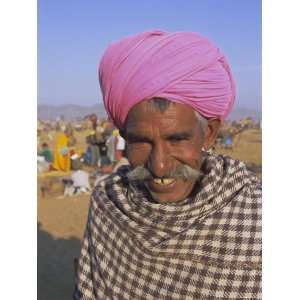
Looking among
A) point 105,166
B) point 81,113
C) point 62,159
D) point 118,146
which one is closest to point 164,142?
point 118,146

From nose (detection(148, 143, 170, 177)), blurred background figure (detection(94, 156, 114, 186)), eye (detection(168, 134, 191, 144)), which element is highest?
eye (detection(168, 134, 191, 144))

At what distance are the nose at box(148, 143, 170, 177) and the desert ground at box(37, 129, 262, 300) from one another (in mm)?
871

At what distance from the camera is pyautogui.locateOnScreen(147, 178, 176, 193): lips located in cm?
149

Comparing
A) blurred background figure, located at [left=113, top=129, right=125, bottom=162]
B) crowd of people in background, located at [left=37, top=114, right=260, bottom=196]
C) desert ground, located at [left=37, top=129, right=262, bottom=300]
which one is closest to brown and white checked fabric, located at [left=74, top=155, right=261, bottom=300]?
desert ground, located at [left=37, top=129, right=262, bottom=300]

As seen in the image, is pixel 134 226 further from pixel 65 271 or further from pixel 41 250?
pixel 41 250

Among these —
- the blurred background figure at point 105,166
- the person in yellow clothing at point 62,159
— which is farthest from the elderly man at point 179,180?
the person in yellow clothing at point 62,159

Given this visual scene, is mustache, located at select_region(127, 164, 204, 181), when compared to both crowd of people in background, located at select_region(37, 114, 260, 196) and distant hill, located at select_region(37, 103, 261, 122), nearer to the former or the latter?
distant hill, located at select_region(37, 103, 261, 122)

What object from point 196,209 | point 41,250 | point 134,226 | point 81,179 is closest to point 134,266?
point 134,226

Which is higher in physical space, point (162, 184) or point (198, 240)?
point (162, 184)

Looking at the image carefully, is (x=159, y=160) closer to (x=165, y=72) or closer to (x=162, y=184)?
(x=162, y=184)

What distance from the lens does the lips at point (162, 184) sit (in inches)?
58.8

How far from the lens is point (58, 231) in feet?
18.7

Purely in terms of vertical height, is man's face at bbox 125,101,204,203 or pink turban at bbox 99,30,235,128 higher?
pink turban at bbox 99,30,235,128

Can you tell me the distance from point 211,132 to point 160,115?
0.20 metres
